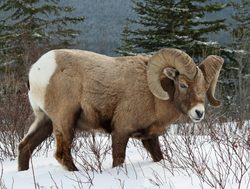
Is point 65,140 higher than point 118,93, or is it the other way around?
point 118,93

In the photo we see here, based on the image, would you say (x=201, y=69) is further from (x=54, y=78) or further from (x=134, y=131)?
(x=54, y=78)

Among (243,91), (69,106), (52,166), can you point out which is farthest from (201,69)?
(243,91)

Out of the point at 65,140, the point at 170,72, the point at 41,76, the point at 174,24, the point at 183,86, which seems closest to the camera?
the point at 183,86

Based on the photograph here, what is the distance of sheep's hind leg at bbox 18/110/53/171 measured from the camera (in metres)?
7.62

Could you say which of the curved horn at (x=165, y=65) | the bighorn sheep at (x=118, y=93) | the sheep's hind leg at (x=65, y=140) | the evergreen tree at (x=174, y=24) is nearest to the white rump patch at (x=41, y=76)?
the bighorn sheep at (x=118, y=93)

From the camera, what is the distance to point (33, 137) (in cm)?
772

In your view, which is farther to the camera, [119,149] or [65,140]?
[65,140]

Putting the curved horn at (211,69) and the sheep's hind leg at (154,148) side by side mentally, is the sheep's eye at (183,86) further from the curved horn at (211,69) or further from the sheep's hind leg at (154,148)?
the sheep's hind leg at (154,148)

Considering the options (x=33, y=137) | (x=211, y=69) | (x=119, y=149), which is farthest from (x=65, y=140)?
(x=211, y=69)

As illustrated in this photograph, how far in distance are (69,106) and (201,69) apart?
1.97 meters

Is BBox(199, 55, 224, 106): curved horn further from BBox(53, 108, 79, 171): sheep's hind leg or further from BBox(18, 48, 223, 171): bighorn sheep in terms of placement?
BBox(53, 108, 79, 171): sheep's hind leg

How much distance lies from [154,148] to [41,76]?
1964 millimetres

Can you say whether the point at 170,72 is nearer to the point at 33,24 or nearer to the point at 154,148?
the point at 154,148

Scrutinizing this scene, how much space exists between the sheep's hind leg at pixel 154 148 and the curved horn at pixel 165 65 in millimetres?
793
